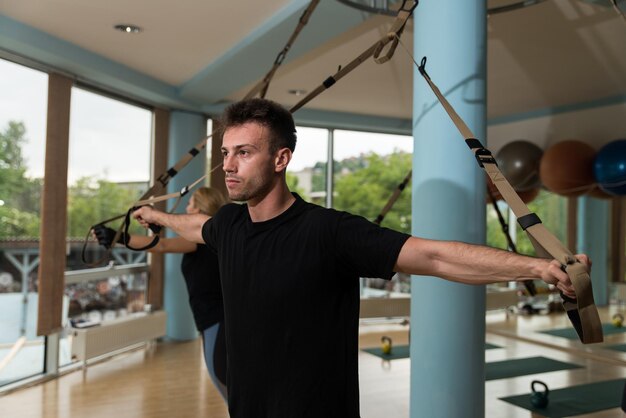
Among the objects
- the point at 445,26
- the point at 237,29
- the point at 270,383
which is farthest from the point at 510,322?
the point at 270,383

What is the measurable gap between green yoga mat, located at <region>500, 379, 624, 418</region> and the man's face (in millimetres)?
3095

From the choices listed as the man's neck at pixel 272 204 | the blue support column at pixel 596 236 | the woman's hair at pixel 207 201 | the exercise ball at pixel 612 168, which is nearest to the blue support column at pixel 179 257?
the woman's hair at pixel 207 201

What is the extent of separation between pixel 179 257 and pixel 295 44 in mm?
2795

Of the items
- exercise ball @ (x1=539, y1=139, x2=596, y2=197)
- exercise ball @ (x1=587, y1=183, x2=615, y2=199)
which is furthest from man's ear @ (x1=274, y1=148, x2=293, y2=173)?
exercise ball @ (x1=587, y1=183, x2=615, y2=199)

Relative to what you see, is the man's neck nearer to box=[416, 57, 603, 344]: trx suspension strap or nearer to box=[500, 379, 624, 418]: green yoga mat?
box=[416, 57, 603, 344]: trx suspension strap

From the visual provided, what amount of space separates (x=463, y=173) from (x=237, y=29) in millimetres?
2177

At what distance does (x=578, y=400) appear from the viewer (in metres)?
4.00

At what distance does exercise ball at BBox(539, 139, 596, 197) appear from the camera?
4801 millimetres

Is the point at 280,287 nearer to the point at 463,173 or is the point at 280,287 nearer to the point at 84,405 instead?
the point at 463,173

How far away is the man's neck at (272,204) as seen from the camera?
1358mm

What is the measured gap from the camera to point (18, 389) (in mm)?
4082

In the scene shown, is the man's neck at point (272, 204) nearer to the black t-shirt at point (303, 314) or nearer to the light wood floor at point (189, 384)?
the black t-shirt at point (303, 314)

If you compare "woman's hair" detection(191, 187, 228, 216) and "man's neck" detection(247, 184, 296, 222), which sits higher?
"woman's hair" detection(191, 187, 228, 216)

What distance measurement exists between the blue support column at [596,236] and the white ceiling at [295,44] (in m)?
2.16
